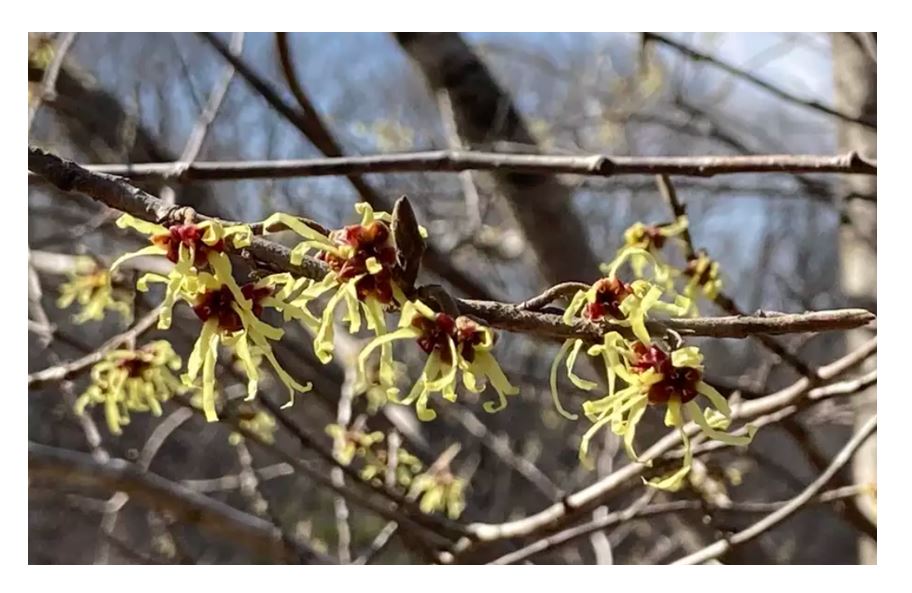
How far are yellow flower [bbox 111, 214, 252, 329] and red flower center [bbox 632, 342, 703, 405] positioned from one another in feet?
0.79

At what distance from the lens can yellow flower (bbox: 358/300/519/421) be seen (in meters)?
0.52

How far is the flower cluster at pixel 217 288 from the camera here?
1.74 ft

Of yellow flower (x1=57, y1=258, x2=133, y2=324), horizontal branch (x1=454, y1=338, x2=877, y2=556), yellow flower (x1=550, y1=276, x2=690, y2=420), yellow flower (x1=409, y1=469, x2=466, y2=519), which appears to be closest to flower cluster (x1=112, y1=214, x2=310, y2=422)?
yellow flower (x1=550, y1=276, x2=690, y2=420)

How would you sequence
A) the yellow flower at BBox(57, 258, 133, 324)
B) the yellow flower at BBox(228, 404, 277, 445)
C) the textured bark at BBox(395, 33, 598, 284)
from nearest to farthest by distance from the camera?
1. the yellow flower at BBox(57, 258, 133, 324)
2. the yellow flower at BBox(228, 404, 277, 445)
3. the textured bark at BBox(395, 33, 598, 284)

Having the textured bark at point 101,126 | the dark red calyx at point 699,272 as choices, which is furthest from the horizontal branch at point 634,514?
the textured bark at point 101,126

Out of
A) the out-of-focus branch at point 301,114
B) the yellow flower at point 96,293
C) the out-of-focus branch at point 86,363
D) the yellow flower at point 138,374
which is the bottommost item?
the yellow flower at point 138,374

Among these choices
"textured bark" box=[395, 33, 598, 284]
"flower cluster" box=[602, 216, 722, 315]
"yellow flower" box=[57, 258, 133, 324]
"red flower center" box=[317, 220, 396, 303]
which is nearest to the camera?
"red flower center" box=[317, 220, 396, 303]

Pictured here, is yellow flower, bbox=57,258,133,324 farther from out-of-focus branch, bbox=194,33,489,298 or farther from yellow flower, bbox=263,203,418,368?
yellow flower, bbox=263,203,418,368

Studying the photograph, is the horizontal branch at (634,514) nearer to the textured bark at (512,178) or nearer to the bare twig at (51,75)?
the textured bark at (512,178)

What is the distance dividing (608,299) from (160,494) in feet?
3.15

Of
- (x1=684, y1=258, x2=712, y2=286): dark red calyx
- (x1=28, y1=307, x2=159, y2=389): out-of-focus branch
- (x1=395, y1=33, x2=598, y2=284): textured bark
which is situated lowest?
(x1=28, y1=307, x2=159, y2=389): out-of-focus branch

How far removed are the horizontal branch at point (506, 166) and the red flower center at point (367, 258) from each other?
1.38 ft

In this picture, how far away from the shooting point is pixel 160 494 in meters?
1.32
